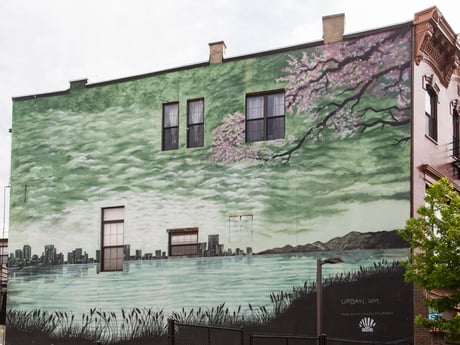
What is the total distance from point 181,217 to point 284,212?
4.80 meters

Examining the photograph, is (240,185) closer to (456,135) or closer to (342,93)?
(342,93)

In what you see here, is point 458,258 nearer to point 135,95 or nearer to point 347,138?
point 347,138

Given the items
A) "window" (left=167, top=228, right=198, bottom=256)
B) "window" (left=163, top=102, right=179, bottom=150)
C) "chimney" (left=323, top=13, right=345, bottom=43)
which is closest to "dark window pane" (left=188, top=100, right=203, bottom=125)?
"window" (left=163, top=102, right=179, bottom=150)

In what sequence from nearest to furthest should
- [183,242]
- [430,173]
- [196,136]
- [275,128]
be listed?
[430,173] → [275,128] → [183,242] → [196,136]

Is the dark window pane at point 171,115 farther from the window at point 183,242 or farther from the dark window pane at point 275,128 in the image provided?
the window at point 183,242

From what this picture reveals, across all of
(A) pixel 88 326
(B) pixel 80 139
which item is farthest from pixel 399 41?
(A) pixel 88 326

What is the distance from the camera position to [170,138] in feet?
119

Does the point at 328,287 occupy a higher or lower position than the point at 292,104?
lower

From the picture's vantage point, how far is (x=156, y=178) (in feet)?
119

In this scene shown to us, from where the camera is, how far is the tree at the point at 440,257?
25594 millimetres

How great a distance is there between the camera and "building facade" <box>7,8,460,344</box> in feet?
103

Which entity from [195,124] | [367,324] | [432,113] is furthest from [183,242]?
[432,113]

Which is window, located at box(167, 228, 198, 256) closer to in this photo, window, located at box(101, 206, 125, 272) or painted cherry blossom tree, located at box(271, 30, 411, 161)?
window, located at box(101, 206, 125, 272)

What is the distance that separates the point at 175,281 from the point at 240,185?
4.91 metres
